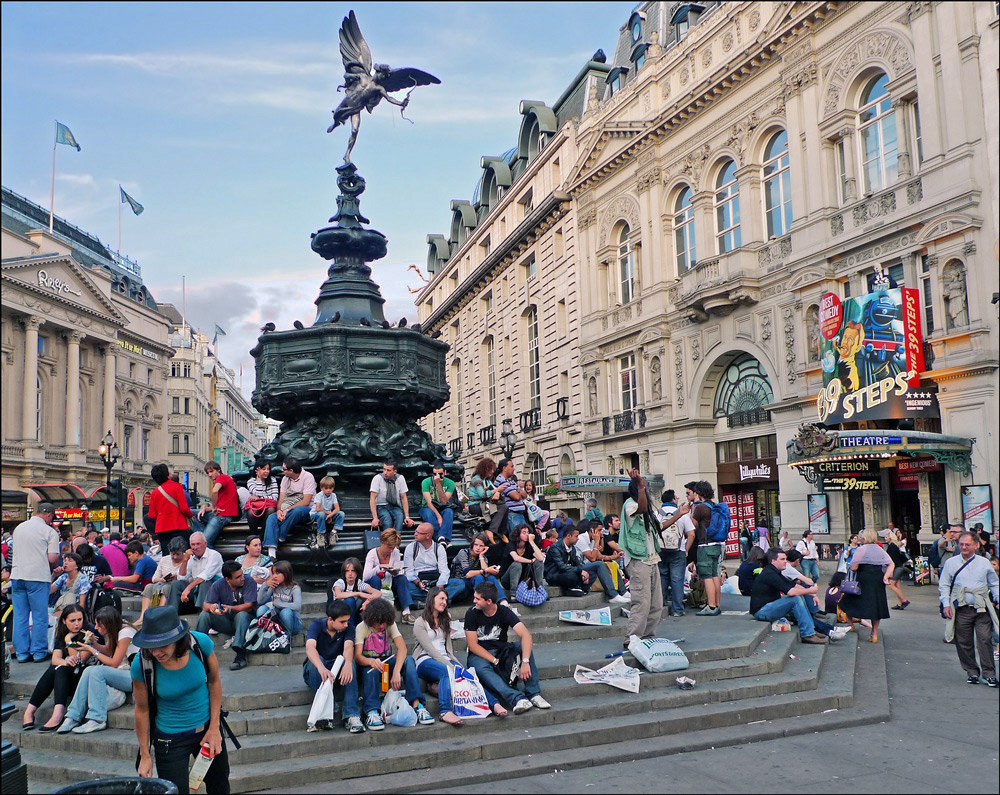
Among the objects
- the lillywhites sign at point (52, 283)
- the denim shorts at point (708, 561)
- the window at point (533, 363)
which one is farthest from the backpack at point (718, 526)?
the lillywhites sign at point (52, 283)

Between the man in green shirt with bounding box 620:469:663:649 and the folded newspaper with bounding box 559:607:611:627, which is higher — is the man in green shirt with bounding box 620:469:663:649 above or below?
above

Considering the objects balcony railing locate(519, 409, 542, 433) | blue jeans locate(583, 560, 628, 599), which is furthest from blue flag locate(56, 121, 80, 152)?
balcony railing locate(519, 409, 542, 433)

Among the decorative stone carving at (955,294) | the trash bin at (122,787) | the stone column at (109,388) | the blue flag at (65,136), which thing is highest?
the stone column at (109,388)

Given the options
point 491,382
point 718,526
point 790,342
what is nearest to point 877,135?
point 790,342

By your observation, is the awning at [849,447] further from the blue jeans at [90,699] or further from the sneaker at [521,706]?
the blue jeans at [90,699]

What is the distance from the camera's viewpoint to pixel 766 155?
29047mm

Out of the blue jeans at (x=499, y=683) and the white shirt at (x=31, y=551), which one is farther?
the white shirt at (x=31, y=551)

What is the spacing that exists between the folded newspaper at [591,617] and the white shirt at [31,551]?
5.86m

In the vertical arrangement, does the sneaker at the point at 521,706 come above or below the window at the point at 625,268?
below

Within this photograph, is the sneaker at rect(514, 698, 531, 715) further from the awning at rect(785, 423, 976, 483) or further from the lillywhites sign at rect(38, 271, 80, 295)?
the lillywhites sign at rect(38, 271, 80, 295)

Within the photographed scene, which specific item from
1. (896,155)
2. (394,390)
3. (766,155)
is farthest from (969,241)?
(394,390)

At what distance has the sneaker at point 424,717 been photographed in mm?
7090

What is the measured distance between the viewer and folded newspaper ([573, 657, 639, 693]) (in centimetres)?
795

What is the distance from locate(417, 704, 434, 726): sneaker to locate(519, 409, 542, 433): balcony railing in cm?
3702
